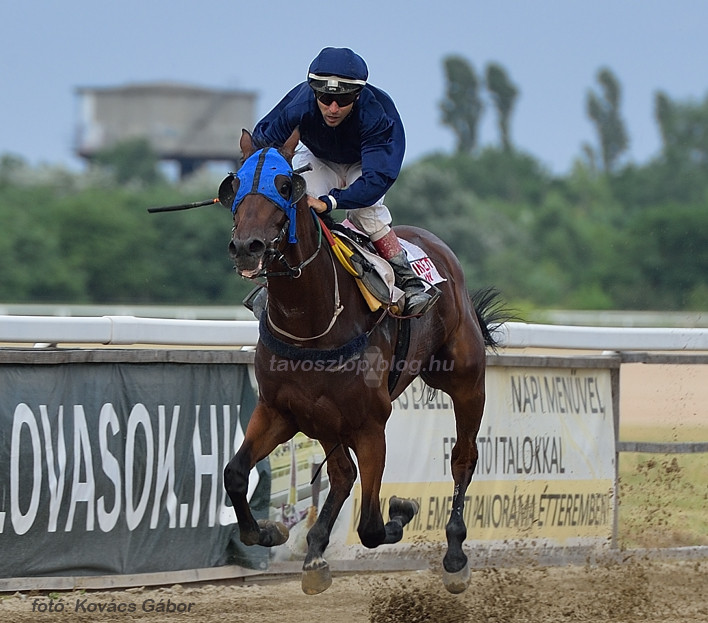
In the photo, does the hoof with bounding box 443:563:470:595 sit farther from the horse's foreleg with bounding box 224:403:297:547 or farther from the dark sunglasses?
the dark sunglasses

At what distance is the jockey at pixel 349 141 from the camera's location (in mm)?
5512

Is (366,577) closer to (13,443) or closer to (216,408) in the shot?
(216,408)

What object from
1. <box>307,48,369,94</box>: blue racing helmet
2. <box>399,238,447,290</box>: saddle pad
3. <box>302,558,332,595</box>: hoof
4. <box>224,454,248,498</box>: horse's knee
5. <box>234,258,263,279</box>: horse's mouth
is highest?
<box>307,48,369,94</box>: blue racing helmet

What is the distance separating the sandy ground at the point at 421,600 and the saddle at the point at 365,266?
1700mm

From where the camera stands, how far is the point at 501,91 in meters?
119

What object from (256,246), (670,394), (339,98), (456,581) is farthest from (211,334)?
(670,394)

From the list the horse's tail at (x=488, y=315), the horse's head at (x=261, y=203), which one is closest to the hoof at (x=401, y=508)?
the horse's tail at (x=488, y=315)

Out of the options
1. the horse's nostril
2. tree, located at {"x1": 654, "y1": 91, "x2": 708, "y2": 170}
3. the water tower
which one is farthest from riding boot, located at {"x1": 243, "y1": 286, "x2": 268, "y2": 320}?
the water tower

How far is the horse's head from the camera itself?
182 inches

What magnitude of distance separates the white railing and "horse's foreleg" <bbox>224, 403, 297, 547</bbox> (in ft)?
3.88

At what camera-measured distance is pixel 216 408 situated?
6.91m

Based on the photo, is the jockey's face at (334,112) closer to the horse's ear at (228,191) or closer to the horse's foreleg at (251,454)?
the horse's ear at (228,191)

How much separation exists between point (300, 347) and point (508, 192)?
94.0m

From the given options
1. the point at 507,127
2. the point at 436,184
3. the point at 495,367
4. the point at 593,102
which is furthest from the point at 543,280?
the point at 593,102
